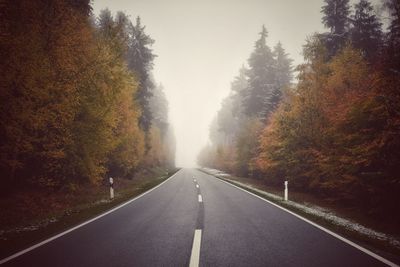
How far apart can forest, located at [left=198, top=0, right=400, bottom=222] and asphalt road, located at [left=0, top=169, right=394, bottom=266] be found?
4.73 meters

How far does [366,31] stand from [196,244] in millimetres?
27182

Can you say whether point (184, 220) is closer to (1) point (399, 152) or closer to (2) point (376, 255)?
(2) point (376, 255)

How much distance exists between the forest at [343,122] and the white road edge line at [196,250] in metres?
7.56

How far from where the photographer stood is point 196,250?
5824mm

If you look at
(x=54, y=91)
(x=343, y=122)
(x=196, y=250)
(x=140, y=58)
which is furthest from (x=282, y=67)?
(x=196, y=250)

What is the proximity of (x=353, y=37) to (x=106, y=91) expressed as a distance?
77.6ft

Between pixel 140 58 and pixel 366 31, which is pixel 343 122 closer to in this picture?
pixel 366 31

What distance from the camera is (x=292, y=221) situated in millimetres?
8836

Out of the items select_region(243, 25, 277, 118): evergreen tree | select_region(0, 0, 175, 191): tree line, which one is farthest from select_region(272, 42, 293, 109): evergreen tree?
select_region(0, 0, 175, 191): tree line

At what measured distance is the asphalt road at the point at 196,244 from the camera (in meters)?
5.28

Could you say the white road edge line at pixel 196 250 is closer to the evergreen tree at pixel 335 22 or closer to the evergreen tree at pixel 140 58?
the evergreen tree at pixel 335 22

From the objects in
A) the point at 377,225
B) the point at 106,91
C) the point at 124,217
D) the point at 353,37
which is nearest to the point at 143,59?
the point at 106,91

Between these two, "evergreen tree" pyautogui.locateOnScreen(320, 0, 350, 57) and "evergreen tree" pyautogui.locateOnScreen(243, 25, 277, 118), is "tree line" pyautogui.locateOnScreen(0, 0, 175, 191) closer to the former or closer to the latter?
"evergreen tree" pyautogui.locateOnScreen(320, 0, 350, 57)

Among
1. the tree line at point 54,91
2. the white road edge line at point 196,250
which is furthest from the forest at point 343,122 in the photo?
the tree line at point 54,91
